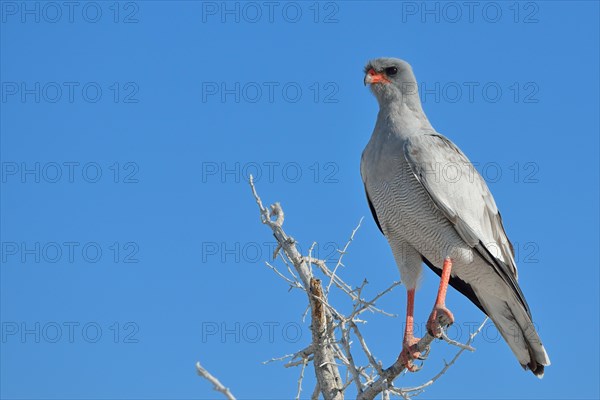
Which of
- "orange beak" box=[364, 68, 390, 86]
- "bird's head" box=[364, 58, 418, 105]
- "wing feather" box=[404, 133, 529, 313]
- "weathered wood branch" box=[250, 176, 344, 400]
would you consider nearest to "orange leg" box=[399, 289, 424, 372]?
"weathered wood branch" box=[250, 176, 344, 400]

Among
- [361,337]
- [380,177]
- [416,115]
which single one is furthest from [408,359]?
[416,115]

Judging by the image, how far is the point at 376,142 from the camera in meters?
6.87

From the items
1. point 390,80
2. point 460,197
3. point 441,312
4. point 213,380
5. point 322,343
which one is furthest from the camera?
point 390,80

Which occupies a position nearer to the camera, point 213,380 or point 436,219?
point 213,380

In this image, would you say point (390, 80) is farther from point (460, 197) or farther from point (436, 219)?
point (436, 219)

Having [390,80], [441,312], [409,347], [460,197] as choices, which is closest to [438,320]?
[441,312]

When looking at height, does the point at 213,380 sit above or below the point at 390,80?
below

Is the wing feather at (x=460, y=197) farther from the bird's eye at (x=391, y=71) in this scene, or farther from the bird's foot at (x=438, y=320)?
the bird's eye at (x=391, y=71)

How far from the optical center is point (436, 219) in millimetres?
6484

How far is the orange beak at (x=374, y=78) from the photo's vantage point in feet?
23.6

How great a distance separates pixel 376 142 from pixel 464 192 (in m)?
0.88

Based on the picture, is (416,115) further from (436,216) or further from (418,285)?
(418,285)

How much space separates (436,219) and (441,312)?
0.79m

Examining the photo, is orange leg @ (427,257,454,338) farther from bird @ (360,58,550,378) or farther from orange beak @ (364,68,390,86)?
orange beak @ (364,68,390,86)
